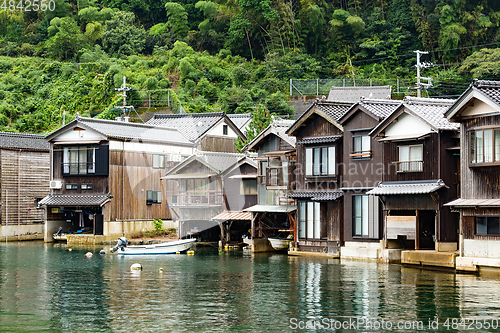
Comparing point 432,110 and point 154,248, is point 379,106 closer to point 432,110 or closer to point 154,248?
point 432,110

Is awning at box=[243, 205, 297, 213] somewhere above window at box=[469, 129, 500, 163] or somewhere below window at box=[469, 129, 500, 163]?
below

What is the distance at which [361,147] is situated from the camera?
3856 cm

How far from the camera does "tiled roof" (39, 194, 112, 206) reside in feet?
177

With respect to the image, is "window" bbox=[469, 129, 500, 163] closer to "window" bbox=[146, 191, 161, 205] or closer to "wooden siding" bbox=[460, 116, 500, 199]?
"wooden siding" bbox=[460, 116, 500, 199]

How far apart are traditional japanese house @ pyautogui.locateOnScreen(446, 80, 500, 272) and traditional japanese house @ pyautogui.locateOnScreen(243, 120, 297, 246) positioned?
569 inches

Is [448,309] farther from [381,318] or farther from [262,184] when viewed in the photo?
[262,184]

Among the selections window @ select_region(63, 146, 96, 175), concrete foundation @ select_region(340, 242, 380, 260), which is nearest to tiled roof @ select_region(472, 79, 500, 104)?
concrete foundation @ select_region(340, 242, 380, 260)

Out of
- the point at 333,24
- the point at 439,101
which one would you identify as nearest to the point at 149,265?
the point at 439,101

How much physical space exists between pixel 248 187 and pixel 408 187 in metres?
16.5

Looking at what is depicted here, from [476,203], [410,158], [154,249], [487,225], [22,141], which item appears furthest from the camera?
[22,141]

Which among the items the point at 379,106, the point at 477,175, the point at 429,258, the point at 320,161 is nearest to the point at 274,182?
the point at 320,161

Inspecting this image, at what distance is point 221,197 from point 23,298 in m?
25.7

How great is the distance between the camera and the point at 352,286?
27.7 meters

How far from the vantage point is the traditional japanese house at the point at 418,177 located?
110ft
